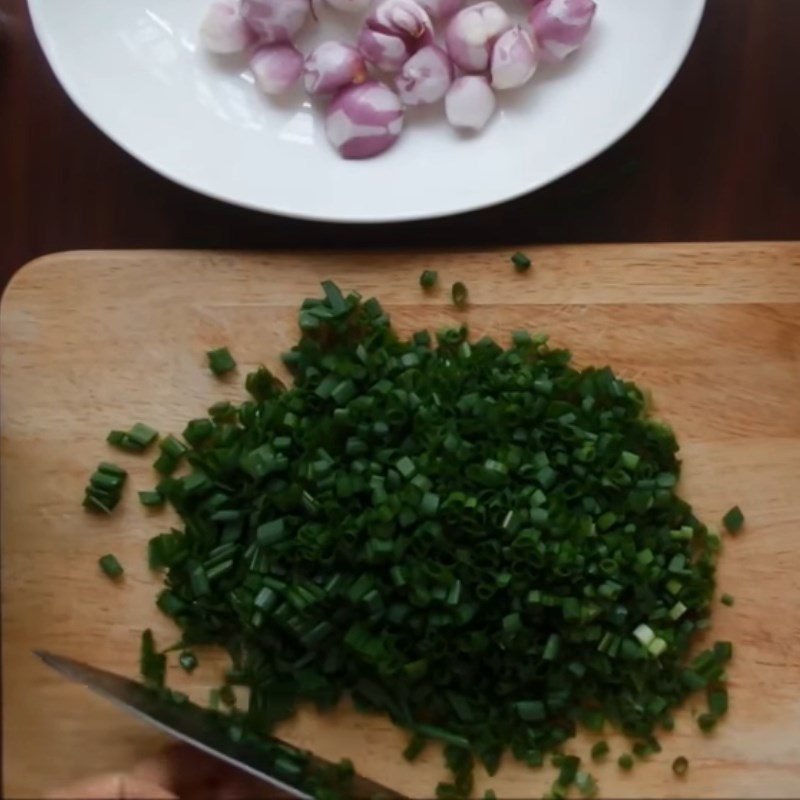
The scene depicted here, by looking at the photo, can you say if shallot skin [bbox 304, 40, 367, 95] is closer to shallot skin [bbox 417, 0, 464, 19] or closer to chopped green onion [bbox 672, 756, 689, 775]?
shallot skin [bbox 417, 0, 464, 19]

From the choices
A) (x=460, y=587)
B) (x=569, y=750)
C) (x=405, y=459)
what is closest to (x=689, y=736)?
(x=569, y=750)

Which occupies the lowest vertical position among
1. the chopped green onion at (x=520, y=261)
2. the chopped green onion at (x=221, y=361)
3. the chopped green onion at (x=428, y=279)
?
the chopped green onion at (x=221, y=361)

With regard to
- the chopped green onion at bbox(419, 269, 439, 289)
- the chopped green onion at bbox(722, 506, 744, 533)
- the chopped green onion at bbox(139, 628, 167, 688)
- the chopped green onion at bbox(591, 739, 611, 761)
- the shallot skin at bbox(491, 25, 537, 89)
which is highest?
the shallot skin at bbox(491, 25, 537, 89)

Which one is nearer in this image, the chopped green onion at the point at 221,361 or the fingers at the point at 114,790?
the fingers at the point at 114,790

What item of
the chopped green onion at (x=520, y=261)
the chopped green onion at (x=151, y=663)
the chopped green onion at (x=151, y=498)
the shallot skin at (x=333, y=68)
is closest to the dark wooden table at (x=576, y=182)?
the chopped green onion at (x=520, y=261)

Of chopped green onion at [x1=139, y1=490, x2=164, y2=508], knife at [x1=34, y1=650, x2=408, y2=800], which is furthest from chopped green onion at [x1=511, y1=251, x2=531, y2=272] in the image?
knife at [x1=34, y1=650, x2=408, y2=800]

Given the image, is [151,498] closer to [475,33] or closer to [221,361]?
[221,361]

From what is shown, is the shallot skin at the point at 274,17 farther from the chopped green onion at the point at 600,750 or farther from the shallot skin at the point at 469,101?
the chopped green onion at the point at 600,750
